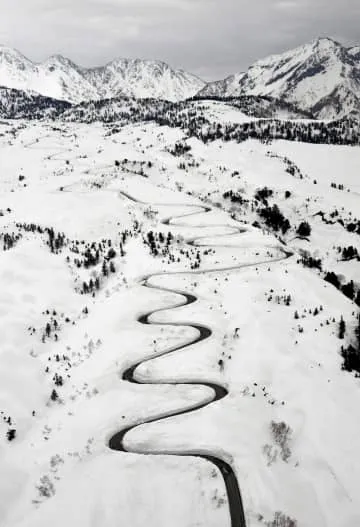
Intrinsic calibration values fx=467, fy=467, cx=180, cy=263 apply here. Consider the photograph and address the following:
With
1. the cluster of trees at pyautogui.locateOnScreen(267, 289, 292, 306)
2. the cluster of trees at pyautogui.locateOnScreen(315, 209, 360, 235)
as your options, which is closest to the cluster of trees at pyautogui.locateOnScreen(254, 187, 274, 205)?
the cluster of trees at pyautogui.locateOnScreen(315, 209, 360, 235)

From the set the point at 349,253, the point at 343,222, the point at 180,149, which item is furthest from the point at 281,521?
the point at 180,149

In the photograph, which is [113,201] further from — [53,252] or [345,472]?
[345,472]

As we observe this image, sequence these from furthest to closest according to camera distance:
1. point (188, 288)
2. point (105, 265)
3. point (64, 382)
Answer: point (105, 265) < point (188, 288) < point (64, 382)

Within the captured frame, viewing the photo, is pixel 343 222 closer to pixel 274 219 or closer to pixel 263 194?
pixel 274 219

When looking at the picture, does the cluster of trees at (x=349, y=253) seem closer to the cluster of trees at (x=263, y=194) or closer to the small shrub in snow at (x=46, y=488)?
the cluster of trees at (x=263, y=194)

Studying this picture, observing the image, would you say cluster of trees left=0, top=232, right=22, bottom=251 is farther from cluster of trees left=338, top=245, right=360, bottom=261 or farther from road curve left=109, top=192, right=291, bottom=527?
cluster of trees left=338, top=245, right=360, bottom=261

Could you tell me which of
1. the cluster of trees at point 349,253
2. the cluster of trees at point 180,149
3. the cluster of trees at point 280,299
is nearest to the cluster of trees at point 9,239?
the cluster of trees at point 280,299

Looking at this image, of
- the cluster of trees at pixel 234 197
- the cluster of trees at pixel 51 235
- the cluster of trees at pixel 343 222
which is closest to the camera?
the cluster of trees at pixel 51 235

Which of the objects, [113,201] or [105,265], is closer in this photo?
[105,265]

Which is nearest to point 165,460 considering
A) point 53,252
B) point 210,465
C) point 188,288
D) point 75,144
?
point 210,465
